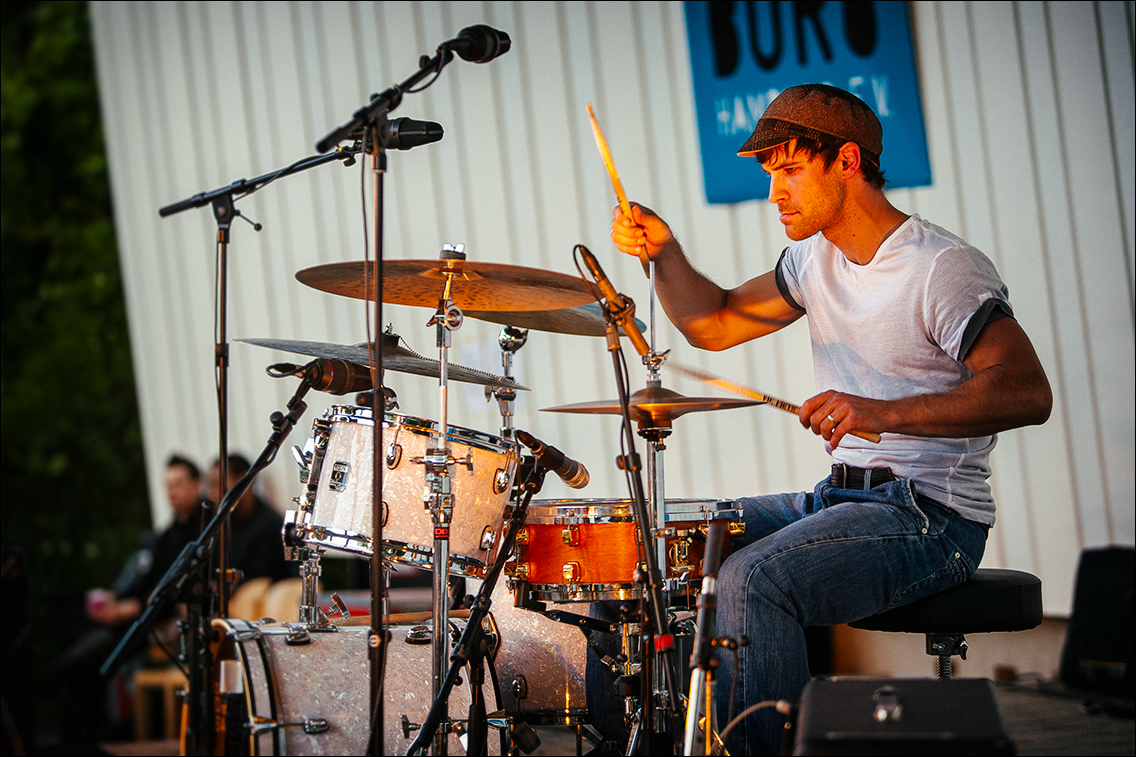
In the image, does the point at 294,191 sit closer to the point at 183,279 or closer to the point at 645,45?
the point at 183,279

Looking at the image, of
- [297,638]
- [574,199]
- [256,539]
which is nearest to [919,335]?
[297,638]

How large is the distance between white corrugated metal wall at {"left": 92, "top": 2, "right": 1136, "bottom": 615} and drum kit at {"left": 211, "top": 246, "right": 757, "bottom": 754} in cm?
204

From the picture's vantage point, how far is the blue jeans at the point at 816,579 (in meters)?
1.87

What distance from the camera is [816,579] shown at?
6.31 feet

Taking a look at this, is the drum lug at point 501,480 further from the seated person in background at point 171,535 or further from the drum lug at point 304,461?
the seated person in background at point 171,535

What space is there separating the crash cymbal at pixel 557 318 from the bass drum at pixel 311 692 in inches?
31.0

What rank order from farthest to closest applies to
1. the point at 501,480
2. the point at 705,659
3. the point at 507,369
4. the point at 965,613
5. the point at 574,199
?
the point at 574,199 < the point at 507,369 < the point at 501,480 < the point at 965,613 < the point at 705,659

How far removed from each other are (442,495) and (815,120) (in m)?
1.10

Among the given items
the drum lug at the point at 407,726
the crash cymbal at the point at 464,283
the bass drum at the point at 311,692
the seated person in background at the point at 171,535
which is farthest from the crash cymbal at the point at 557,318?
the seated person in background at the point at 171,535

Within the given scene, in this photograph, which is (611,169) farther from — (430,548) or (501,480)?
(430,548)

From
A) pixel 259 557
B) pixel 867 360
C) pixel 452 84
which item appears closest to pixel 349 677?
pixel 867 360

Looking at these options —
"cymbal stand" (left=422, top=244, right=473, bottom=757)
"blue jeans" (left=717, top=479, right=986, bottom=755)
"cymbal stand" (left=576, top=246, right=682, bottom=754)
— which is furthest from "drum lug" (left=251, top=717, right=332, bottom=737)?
"blue jeans" (left=717, top=479, right=986, bottom=755)

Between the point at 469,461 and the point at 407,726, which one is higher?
the point at 469,461

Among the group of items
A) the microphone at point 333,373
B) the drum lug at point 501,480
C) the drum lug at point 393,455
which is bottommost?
the drum lug at point 501,480
